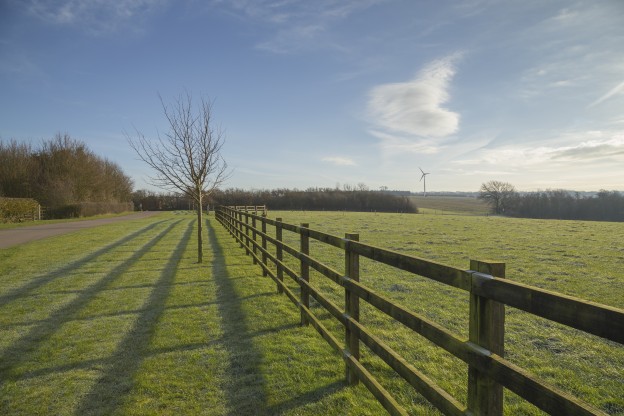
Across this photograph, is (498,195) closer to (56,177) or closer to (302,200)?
(302,200)

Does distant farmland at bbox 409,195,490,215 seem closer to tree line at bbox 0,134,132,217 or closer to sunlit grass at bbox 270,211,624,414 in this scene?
tree line at bbox 0,134,132,217

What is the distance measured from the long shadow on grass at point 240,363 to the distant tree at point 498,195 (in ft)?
347

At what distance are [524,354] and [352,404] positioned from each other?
2.84 meters

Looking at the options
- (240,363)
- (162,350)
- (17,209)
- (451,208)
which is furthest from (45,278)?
(451,208)

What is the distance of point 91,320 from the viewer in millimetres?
6246

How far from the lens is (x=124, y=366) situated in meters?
4.51

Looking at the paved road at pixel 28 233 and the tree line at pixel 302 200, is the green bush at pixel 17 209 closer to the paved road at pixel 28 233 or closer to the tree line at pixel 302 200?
the paved road at pixel 28 233

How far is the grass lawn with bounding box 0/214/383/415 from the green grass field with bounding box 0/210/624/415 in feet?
0.06

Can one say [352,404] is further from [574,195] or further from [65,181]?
[574,195]

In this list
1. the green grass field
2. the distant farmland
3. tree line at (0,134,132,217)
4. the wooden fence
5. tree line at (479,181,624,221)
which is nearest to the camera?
the wooden fence

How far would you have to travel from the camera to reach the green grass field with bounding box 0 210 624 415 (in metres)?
3.73

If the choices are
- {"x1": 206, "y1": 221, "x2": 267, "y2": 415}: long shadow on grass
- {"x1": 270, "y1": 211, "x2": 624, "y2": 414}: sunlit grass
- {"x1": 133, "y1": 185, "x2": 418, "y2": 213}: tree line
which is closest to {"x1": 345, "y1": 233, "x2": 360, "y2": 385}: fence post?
{"x1": 270, "y1": 211, "x2": 624, "y2": 414}: sunlit grass

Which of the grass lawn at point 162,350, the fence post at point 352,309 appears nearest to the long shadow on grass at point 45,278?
the grass lawn at point 162,350

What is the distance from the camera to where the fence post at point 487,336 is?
206cm
